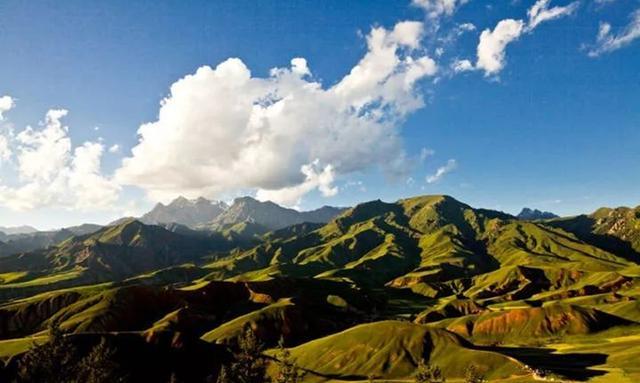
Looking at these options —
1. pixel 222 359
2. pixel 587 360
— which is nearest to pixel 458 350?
pixel 587 360

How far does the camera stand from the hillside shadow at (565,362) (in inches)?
5064

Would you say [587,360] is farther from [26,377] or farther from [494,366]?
[26,377]

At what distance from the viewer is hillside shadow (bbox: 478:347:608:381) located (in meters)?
129

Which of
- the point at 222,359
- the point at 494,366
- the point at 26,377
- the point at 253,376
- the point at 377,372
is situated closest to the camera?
the point at 26,377

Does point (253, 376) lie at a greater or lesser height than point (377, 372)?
greater

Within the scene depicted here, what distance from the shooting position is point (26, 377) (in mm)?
78062

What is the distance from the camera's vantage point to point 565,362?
152000 millimetres

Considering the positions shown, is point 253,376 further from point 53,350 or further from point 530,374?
point 530,374

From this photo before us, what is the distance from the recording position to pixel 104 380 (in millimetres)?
87500

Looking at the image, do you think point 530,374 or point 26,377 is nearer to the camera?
point 26,377

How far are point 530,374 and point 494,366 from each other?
1266cm

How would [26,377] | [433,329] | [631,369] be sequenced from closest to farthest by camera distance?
[26,377]
[631,369]
[433,329]

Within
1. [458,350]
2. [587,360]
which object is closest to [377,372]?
[458,350]

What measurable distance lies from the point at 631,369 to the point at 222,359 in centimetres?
10996
